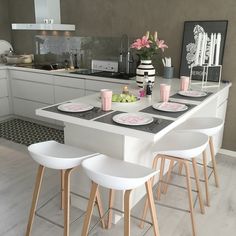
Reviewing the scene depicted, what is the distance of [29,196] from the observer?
103 inches

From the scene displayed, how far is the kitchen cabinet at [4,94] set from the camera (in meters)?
4.57

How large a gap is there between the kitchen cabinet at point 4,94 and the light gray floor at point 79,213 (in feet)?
5.20

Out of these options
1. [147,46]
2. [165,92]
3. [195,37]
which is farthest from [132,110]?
[195,37]

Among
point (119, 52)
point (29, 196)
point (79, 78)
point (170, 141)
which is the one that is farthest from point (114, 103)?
point (119, 52)

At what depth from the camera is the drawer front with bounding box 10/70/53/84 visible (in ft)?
13.6

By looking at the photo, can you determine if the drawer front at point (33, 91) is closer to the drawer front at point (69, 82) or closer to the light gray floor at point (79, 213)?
the drawer front at point (69, 82)

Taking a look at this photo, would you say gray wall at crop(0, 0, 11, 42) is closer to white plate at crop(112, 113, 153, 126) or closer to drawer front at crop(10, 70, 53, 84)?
drawer front at crop(10, 70, 53, 84)

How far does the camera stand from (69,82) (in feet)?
12.9

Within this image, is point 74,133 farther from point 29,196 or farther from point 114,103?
point 29,196

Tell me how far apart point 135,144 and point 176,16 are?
6.84 ft

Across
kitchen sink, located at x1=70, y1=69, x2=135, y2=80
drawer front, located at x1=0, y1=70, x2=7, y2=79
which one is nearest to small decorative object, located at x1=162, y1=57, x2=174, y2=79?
kitchen sink, located at x1=70, y1=69, x2=135, y2=80

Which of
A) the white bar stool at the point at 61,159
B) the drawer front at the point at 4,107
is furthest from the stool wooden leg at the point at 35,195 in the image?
the drawer front at the point at 4,107

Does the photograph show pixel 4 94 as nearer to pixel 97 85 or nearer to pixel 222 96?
pixel 97 85

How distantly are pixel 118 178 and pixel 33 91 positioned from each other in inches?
129
